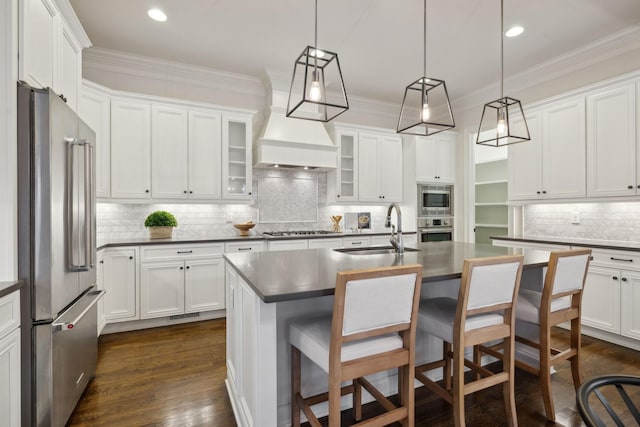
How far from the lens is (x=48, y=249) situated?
169 cm

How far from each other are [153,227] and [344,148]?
2780 millimetres

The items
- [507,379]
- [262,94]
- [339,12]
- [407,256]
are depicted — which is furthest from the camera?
[262,94]

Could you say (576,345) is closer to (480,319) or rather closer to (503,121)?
(480,319)

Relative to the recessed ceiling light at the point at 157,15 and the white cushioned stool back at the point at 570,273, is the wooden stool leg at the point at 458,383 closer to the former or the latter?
the white cushioned stool back at the point at 570,273

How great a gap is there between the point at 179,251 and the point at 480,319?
3.07 m

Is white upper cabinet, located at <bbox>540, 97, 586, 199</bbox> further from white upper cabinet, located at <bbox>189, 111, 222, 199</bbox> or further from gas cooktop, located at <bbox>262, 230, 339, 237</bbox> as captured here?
A: white upper cabinet, located at <bbox>189, 111, 222, 199</bbox>

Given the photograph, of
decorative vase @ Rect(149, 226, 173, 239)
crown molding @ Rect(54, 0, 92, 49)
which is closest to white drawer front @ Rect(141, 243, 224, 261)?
decorative vase @ Rect(149, 226, 173, 239)

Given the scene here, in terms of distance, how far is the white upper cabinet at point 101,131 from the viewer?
11.3 feet

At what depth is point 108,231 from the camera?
3877mm

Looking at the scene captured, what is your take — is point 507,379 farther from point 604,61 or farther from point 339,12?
point 604,61

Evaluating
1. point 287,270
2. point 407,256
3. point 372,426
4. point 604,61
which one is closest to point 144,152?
point 287,270

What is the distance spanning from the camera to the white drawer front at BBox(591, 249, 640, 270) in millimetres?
2971

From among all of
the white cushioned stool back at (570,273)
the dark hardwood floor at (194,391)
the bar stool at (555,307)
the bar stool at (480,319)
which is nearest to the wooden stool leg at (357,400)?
the dark hardwood floor at (194,391)

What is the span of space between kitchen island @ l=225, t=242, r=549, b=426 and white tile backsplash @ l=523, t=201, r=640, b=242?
1814 millimetres
